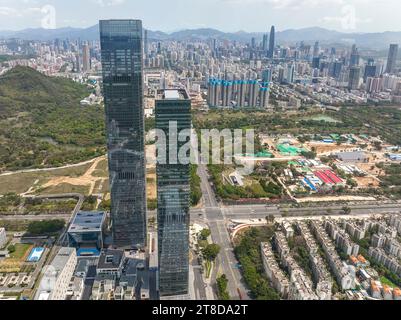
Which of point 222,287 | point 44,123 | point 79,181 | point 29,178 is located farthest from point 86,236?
point 44,123

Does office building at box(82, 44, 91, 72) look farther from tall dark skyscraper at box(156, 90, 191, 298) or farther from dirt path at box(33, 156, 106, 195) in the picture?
tall dark skyscraper at box(156, 90, 191, 298)

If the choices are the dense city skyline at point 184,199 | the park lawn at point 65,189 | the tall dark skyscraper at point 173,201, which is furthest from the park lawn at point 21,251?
the tall dark skyscraper at point 173,201

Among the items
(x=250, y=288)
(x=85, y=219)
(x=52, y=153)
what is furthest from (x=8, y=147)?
(x=250, y=288)

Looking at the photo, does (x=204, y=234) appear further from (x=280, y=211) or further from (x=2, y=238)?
(x=2, y=238)

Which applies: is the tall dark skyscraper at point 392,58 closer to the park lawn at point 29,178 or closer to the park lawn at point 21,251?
the park lawn at point 29,178

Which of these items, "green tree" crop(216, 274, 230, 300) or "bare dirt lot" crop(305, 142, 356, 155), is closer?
"green tree" crop(216, 274, 230, 300)

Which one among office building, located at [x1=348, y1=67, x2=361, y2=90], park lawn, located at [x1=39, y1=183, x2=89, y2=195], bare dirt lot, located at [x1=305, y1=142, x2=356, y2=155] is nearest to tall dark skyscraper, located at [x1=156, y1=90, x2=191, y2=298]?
park lawn, located at [x1=39, y1=183, x2=89, y2=195]

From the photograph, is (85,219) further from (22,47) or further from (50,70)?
(22,47)
